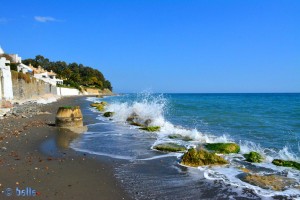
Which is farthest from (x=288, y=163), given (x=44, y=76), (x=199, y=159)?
(x=44, y=76)

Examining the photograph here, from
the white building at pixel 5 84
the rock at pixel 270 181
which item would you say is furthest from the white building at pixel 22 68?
the rock at pixel 270 181

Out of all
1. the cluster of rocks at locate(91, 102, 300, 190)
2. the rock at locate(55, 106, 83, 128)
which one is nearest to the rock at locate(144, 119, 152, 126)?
the rock at locate(55, 106, 83, 128)

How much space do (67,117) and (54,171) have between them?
32.8 ft

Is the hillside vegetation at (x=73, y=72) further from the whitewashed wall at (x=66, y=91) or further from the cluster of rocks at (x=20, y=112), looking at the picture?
the cluster of rocks at (x=20, y=112)

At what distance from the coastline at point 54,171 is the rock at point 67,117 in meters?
4.72

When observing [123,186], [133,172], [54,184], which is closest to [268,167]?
[133,172]

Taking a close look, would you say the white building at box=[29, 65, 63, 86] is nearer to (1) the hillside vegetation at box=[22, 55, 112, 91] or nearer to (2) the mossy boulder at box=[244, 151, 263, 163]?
(1) the hillside vegetation at box=[22, 55, 112, 91]

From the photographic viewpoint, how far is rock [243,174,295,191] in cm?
796

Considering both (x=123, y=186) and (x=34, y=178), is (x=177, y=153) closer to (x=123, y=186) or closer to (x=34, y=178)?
(x=123, y=186)

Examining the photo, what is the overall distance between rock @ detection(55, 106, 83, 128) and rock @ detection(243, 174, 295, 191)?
1234cm

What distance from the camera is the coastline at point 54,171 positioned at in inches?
283

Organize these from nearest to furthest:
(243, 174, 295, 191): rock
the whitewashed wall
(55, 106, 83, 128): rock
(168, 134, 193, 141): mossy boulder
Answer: (243, 174, 295, 191): rock → (168, 134, 193, 141): mossy boulder → (55, 106, 83, 128): rock → the whitewashed wall

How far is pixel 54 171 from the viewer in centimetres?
878

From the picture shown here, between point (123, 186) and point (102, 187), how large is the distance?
52 cm
